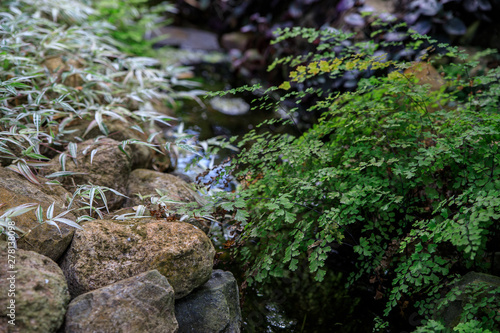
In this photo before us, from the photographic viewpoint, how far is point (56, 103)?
275 cm

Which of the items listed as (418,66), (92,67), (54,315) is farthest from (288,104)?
(54,315)

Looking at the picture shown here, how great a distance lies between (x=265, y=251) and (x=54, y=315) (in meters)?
1.05

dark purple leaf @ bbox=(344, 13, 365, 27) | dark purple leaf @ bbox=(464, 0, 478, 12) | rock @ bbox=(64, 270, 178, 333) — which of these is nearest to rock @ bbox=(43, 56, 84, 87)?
rock @ bbox=(64, 270, 178, 333)

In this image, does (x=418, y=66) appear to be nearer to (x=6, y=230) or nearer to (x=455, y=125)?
(x=455, y=125)

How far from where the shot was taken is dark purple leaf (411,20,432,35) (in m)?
4.38

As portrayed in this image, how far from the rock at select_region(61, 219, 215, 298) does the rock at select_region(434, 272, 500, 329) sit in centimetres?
125

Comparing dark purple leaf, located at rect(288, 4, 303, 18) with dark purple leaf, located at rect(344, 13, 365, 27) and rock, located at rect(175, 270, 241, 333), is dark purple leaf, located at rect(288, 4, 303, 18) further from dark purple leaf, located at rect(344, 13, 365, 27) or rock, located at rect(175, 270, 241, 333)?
rock, located at rect(175, 270, 241, 333)

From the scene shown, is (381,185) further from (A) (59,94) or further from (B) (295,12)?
(B) (295,12)

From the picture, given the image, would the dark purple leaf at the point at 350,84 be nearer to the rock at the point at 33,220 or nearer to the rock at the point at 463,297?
the rock at the point at 463,297

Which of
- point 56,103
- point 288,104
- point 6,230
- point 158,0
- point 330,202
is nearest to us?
point 6,230

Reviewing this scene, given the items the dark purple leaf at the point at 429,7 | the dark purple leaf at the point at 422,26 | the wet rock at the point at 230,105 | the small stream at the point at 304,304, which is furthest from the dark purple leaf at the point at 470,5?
the small stream at the point at 304,304

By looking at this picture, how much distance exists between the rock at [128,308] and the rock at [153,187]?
862 mm

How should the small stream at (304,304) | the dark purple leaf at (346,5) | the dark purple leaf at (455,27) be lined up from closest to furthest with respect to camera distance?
the small stream at (304,304)
the dark purple leaf at (455,27)
the dark purple leaf at (346,5)

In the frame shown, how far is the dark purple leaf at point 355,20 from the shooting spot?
15.4ft
